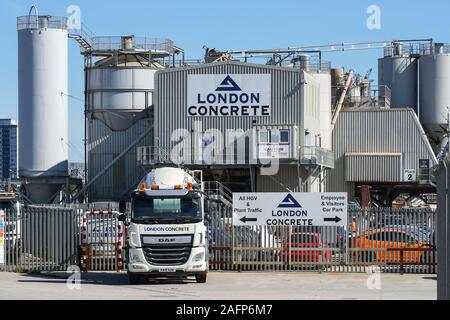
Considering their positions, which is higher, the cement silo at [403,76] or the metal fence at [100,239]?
the cement silo at [403,76]

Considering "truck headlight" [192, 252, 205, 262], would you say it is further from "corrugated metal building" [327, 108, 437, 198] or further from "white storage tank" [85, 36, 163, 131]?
"corrugated metal building" [327, 108, 437, 198]

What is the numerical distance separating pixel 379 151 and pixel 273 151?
11.3m

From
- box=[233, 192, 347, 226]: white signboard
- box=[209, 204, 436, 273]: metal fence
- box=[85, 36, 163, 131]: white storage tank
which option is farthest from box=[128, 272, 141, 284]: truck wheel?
box=[85, 36, 163, 131]: white storage tank

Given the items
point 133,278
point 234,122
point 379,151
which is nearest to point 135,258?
point 133,278

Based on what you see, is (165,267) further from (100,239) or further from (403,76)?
(403,76)

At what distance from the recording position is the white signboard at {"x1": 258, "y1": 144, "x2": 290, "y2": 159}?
6184cm

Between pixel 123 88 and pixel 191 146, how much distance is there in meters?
9.26

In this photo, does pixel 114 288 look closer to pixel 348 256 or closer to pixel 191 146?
pixel 348 256

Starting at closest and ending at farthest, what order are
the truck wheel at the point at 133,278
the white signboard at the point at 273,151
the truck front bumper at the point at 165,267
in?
the truck front bumper at the point at 165,267, the truck wheel at the point at 133,278, the white signboard at the point at 273,151

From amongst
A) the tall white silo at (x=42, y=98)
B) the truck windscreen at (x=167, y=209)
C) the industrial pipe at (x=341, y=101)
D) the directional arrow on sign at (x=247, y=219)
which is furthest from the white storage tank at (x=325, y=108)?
the truck windscreen at (x=167, y=209)

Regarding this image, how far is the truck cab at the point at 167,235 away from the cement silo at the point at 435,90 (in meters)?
48.5

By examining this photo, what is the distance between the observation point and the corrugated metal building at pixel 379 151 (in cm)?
6931

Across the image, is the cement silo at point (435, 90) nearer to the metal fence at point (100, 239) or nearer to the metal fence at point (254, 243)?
the metal fence at point (254, 243)

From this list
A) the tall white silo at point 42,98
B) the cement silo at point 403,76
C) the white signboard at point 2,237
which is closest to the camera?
the white signboard at point 2,237
